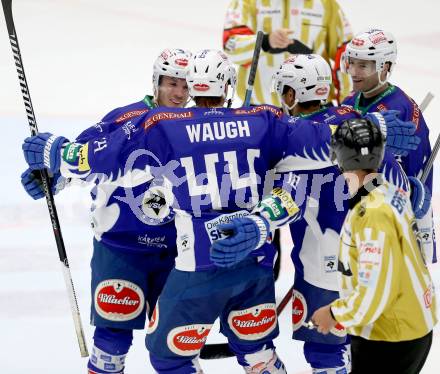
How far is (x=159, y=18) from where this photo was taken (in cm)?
980

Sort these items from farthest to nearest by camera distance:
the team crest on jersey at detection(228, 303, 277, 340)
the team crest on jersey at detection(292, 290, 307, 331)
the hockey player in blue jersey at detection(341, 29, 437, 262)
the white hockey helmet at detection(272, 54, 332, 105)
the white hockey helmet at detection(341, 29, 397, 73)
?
the white hockey helmet at detection(341, 29, 397, 73) < the hockey player in blue jersey at detection(341, 29, 437, 262) < the white hockey helmet at detection(272, 54, 332, 105) < the team crest on jersey at detection(292, 290, 307, 331) < the team crest on jersey at detection(228, 303, 277, 340)

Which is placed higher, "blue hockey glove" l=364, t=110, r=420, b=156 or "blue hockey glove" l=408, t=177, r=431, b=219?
"blue hockey glove" l=364, t=110, r=420, b=156

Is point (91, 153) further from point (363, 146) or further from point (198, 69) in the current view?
point (363, 146)

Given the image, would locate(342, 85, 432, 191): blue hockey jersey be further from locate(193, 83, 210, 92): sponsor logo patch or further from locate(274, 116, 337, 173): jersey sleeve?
locate(193, 83, 210, 92): sponsor logo patch

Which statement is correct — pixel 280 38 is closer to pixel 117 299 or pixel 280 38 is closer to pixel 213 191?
pixel 117 299

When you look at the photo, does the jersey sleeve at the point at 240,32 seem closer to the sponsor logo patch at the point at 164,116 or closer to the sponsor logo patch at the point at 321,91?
the sponsor logo patch at the point at 321,91

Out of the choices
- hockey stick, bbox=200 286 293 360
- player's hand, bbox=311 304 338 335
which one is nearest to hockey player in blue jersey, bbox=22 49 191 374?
hockey stick, bbox=200 286 293 360

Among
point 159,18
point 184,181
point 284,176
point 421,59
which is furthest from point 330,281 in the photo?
point 159,18

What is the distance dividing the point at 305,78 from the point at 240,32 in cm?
192

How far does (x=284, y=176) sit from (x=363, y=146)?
592mm

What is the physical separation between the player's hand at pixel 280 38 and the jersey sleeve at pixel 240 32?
0.11 meters

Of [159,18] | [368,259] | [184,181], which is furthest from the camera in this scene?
[159,18]

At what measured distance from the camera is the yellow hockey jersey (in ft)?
9.33

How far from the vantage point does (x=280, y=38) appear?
5.66 m
